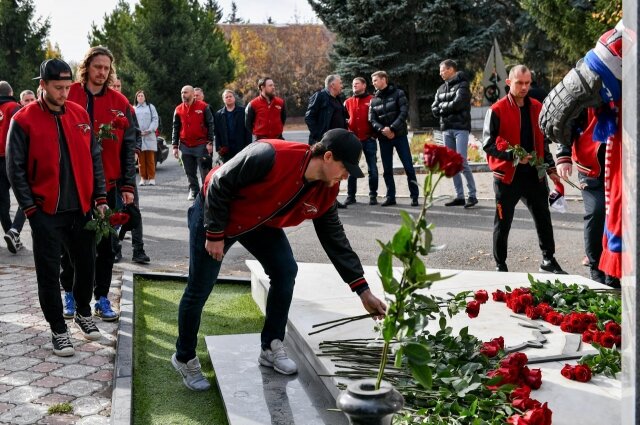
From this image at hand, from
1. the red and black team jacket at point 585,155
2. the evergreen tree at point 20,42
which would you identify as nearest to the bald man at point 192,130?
the red and black team jacket at point 585,155

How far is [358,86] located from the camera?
494 inches

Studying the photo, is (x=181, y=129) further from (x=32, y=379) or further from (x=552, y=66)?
(x=552, y=66)

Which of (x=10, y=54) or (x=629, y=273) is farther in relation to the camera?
(x=10, y=54)

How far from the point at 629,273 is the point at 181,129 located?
39.7 feet

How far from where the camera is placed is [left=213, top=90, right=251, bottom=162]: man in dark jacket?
13.5 m

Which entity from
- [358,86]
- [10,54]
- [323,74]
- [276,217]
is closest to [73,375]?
[276,217]

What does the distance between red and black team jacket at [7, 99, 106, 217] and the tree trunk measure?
79.3ft

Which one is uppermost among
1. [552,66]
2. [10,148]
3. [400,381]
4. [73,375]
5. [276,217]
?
[552,66]

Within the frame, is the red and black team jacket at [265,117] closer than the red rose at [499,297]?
No

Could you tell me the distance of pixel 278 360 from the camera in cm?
475

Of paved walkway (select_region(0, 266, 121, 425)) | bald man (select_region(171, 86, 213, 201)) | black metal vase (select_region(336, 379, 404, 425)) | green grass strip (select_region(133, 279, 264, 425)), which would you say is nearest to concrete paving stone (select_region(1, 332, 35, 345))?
paved walkway (select_region(0, 266, 121, 425))

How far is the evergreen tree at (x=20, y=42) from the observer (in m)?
31.3

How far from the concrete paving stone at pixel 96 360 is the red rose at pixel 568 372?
301cm

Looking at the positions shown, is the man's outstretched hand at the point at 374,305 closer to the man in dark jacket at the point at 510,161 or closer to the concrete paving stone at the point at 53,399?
the concrete paving stone at the point at 53,399
